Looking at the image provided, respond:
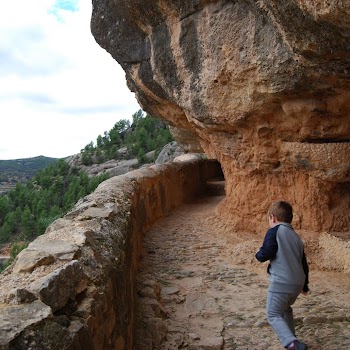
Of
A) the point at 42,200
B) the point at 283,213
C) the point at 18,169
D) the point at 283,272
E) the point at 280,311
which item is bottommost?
the point at 42,200

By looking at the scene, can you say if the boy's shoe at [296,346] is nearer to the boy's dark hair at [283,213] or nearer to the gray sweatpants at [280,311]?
the gray sweatpants at [280,311]

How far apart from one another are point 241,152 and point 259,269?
218cm

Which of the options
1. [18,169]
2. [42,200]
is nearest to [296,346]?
[42,200]

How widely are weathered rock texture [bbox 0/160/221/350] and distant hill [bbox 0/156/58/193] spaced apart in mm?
64201

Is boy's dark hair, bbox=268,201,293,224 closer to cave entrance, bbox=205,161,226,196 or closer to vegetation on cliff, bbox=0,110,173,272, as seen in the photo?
cave entrance, bbox=205,161,226,196

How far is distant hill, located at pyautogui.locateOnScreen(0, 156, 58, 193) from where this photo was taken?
229 feet

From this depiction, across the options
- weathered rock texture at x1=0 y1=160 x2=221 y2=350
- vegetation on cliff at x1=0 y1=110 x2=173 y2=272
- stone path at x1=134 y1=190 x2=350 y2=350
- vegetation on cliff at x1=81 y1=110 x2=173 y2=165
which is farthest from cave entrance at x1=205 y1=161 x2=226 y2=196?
vegetation on cliff at x1=81 y1=110 x2=173 y2=165

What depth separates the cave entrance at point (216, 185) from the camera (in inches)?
461

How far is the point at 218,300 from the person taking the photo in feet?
14.9

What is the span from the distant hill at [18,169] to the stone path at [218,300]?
6230cm

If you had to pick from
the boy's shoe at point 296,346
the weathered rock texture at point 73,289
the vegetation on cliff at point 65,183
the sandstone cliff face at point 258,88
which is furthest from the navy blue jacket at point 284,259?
the vegetation on cliff at point 65,183

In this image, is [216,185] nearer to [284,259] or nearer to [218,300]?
[218,300]

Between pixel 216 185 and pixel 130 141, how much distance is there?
30.4 m

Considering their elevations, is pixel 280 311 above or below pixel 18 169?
below
